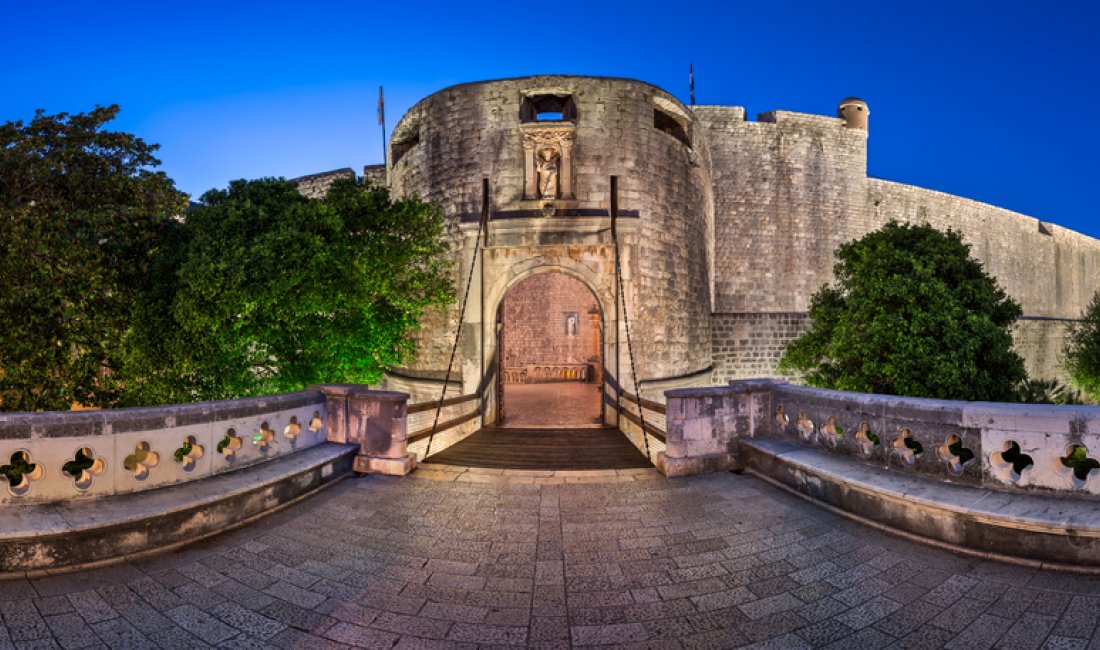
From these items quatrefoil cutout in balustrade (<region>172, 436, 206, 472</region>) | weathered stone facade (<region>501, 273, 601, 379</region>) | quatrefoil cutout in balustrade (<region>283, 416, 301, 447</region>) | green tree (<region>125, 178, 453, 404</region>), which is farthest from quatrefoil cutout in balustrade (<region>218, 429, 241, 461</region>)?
weathered stone facade (<region>501, 273, 601, 379</region>)

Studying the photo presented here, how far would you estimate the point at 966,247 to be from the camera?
807 cm

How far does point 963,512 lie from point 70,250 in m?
10.6

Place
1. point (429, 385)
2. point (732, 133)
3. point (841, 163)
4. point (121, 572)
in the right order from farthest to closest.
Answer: point (841, 163) < point (732, 133) < point (429, 385) < point (121, 572)

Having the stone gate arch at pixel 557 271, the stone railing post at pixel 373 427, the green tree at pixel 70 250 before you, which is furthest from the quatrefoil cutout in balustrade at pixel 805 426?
the green tree at pixel 70 250

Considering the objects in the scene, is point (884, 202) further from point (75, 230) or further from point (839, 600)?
point (75, 230)

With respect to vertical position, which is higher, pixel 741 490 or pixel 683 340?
pixel 683 340

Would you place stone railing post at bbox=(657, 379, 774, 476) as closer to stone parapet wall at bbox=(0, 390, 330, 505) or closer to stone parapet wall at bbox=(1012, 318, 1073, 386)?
stone parapet wall at bbox=(0, 390, 330, 505)

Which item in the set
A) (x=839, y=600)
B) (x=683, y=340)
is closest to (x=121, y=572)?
(x=839, y=600)

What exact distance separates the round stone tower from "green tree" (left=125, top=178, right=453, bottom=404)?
1.45 meters

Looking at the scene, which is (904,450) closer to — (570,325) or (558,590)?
(558,590)

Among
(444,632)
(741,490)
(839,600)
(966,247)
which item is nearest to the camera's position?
(444,632)

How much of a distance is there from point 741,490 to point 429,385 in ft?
24.2

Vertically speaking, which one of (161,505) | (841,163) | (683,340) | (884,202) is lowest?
(161,505)

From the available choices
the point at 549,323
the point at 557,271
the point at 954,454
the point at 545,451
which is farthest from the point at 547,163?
the point at 549,323
